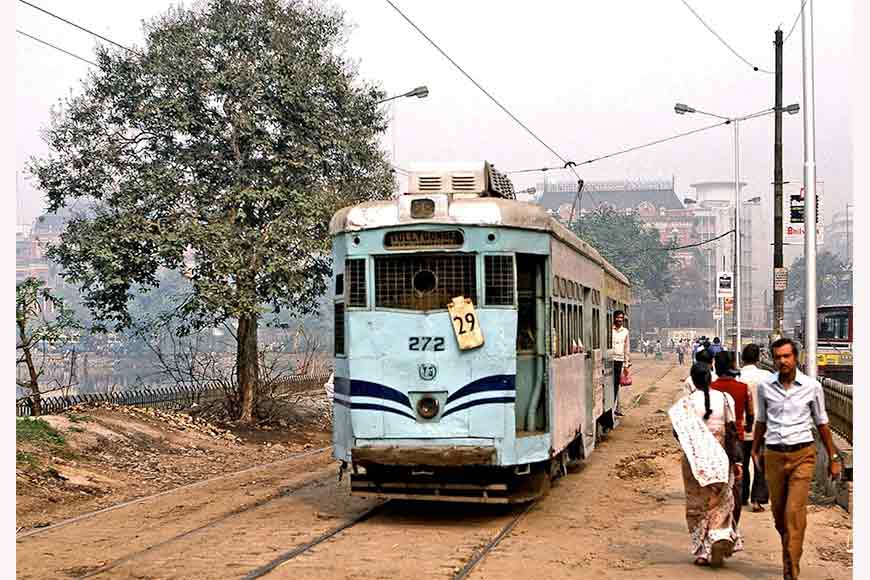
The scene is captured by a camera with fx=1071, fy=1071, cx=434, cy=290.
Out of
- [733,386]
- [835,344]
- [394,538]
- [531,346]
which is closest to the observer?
[733,386]

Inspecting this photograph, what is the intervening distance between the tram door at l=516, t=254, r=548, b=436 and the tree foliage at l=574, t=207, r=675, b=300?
220 ft

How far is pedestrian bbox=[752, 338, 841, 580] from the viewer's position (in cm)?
830

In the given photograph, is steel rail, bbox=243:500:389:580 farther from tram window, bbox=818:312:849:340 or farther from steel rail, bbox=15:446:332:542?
tram window, bbox=818:312:849:340

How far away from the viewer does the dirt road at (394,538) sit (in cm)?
921

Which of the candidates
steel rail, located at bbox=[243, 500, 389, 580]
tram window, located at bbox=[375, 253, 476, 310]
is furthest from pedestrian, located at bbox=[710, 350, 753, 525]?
steel rail, located at bbox=[243, 500, 389, 580]

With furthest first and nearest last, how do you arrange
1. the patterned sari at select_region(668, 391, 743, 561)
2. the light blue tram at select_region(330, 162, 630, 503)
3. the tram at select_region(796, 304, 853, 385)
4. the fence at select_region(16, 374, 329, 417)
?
1. the tram at select_region(796, 304, 853, 385)
2. the fence at select_region(16, 374, 329, 417)
3. the light blue tram at select_region(330, 162, 630, 503)
4. the patterned sari at select_region(668, 391, 743, 561)

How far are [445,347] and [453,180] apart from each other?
7.05 feet

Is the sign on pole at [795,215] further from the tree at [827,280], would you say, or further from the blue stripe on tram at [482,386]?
the tree at [827,280]

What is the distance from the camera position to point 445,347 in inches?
437

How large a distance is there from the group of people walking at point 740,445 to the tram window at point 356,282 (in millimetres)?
3586

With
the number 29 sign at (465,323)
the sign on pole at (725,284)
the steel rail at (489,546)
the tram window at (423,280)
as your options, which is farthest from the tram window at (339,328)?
the sign on pole at (725,284)

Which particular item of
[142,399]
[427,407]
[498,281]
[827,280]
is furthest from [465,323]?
[827,280]

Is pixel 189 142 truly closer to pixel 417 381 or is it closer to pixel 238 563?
pixel 417 381

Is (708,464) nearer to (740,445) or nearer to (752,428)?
(740,445)
